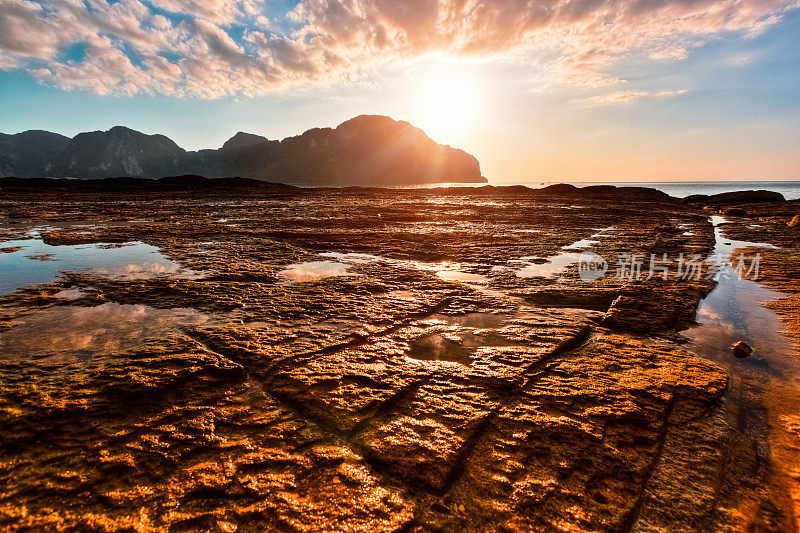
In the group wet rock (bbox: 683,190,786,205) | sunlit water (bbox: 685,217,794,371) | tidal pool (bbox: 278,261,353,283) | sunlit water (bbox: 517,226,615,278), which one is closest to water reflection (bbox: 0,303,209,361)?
tidal pool (bbox: 278,261,353,283)

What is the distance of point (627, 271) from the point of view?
27.5 feet

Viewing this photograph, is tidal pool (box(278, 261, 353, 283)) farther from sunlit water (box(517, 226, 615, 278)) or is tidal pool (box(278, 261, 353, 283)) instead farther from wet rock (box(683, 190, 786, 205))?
wet rock (box(683, 190, 786, 205))

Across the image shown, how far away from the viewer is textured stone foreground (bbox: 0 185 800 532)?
2191mm

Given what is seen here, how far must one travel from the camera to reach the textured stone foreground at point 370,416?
7.19 feet

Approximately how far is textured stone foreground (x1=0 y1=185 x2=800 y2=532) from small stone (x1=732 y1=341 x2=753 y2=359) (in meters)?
0.49

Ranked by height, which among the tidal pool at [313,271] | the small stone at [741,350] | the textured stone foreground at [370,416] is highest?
the tidal pool at [313,271]

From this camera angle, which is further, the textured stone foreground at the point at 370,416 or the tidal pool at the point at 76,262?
the tidal pool at the point at 76,262

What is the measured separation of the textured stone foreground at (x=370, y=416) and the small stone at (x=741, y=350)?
49 cm

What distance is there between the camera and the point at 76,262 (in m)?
8.56

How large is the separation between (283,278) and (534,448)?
6282 mm

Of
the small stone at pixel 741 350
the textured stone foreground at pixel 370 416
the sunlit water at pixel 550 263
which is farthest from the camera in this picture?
the sunlit water at pixel 550 263

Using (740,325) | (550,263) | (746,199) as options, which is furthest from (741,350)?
(746,199)

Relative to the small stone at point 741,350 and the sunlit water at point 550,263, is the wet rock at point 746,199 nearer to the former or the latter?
the sunlit water at point 550,263

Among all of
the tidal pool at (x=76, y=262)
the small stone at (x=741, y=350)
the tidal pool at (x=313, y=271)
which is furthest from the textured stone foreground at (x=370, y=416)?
the tidal pool at (x=313, y=271)
